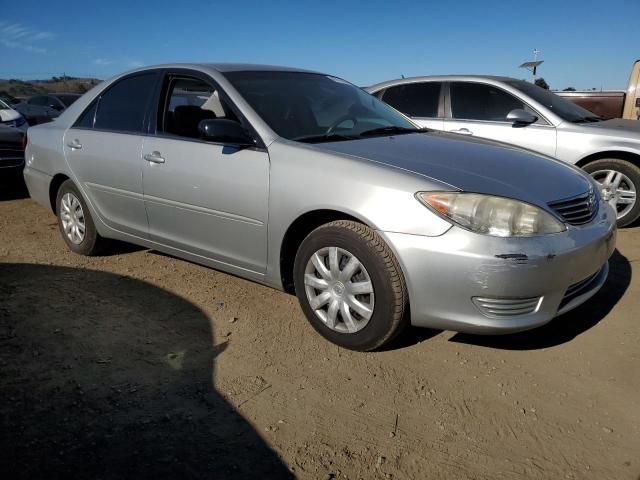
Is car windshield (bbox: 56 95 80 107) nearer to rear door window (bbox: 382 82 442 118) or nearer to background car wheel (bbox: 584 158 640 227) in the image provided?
rear door window (bbox: 382 82 442 118)

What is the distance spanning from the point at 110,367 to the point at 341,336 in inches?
49.0

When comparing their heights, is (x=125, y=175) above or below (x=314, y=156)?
below

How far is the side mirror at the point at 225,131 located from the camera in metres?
3.26

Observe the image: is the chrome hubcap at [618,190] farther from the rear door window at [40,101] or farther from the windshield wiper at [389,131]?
the rear door window at [40,101]

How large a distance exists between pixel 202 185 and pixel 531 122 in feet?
12.7

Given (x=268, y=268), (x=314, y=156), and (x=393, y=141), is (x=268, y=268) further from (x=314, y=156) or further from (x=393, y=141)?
(x=393, y=141)

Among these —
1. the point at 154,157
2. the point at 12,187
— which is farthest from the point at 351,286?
the point at 12,187

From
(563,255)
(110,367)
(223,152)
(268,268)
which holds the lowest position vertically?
(110,367)

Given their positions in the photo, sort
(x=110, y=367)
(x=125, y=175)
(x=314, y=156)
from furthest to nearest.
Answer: (x=125, y=175) → (x=314, y=156) → (x=110, y=367)

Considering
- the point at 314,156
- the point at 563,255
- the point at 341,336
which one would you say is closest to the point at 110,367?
the point at 341,336

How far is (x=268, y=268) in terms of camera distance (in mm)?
3338

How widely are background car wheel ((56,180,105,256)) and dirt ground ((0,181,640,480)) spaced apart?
809 mm

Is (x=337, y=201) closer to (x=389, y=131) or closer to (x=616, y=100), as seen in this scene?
(x=389, y=131)

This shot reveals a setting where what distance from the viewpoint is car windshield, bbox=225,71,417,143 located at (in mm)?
3473
